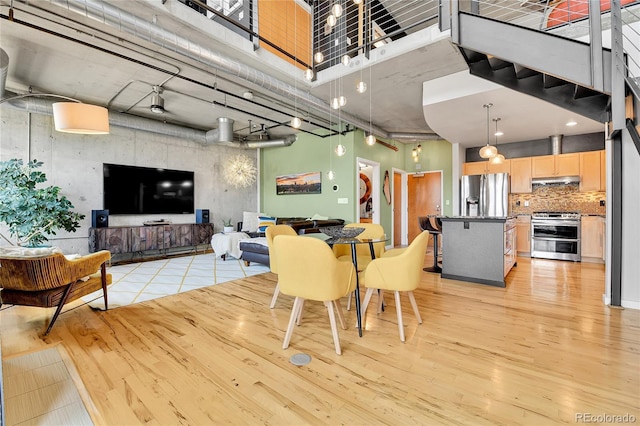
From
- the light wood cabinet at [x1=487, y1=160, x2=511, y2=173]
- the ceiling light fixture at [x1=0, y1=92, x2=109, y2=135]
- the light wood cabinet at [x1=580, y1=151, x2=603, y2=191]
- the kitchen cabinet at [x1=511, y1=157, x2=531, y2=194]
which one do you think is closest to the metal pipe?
the ceiling light fixture at [x1=0, y1=92, x2=109, y2=135]

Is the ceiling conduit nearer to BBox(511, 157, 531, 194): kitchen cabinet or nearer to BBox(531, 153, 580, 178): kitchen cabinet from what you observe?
BBox(511, 157, 531, 194): kitchen cabinet

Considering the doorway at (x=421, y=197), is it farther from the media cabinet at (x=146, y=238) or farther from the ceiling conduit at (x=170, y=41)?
the media cabinet at (x=146, y=238)

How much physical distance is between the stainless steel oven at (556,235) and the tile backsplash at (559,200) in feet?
1.71

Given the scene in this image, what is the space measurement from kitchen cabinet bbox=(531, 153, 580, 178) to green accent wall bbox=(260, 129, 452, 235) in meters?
1.92

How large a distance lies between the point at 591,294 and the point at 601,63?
2755mm

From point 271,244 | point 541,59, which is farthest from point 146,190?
point 541,59

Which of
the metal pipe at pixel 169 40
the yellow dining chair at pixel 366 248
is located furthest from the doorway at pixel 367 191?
the yellow dining chair at pixel 366 248

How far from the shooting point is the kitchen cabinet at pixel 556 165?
19.4 feet

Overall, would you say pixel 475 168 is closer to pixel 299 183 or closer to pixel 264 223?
pixel 299 183

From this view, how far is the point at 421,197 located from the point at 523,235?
9.83 ft

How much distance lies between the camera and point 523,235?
6.36 meters

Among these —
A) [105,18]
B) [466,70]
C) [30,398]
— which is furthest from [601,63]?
[30,398]

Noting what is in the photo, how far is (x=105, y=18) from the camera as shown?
8.77 ft

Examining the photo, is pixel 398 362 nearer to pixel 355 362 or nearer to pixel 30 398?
pixel 355 362
